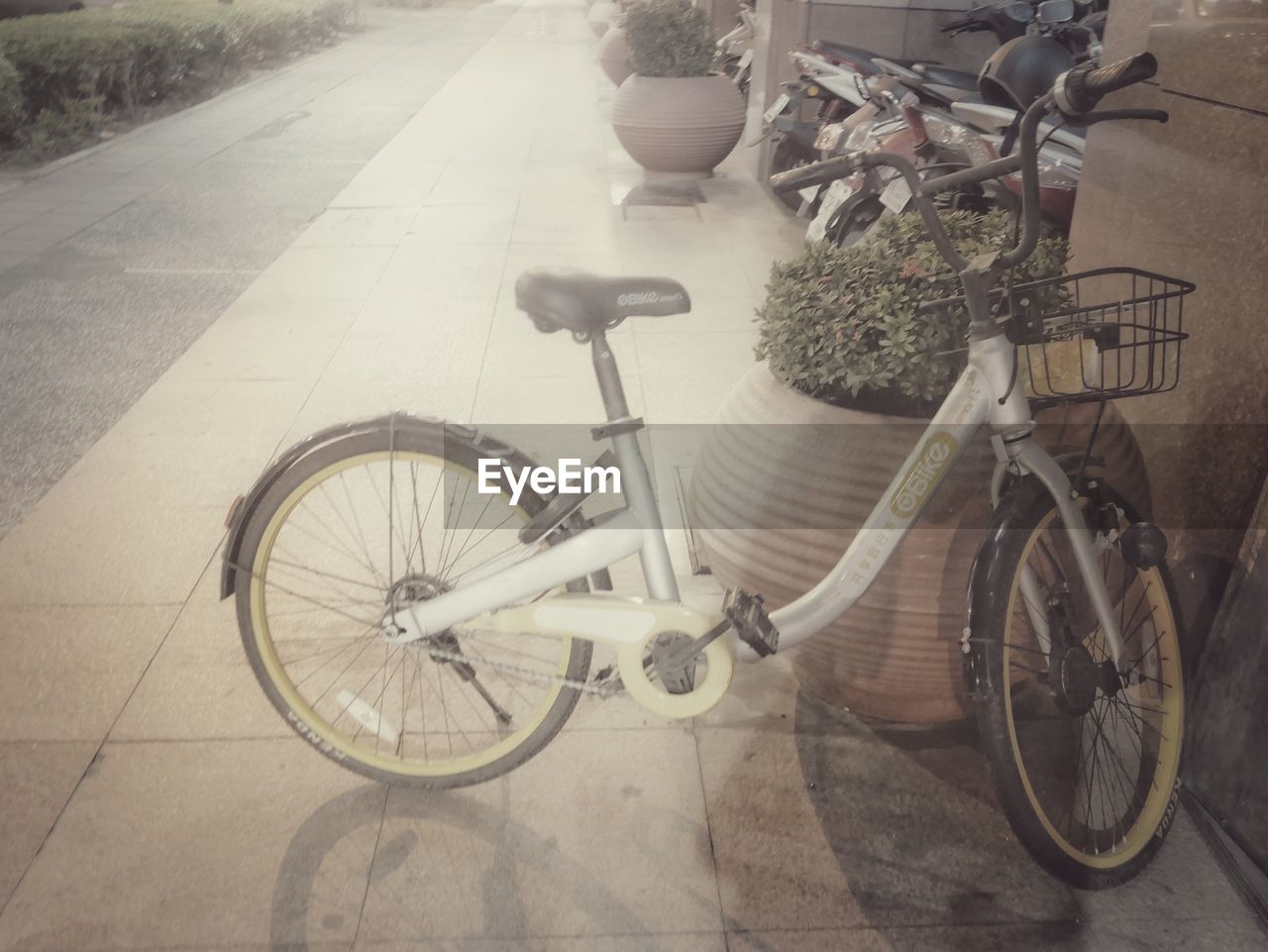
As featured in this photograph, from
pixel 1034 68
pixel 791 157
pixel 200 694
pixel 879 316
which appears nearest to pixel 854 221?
pixel 1034 68

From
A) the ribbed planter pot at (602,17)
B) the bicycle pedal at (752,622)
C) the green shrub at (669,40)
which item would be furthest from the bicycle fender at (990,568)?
the ribbed planter pot at (602,17)

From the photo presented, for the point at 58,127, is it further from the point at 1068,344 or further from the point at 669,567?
the point at 1068,344

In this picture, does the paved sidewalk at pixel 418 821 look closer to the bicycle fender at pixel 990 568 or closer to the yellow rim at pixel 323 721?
the yellow rim at pixel 323 721

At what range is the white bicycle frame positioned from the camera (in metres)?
2.44

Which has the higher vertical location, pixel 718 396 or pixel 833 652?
pixel 833 652

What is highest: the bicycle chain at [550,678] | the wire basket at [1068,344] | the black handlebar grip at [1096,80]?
the black handlebar grip at [1096,80]

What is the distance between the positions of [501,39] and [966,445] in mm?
24846

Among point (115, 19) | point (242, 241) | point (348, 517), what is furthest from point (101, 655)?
point (115, 19)

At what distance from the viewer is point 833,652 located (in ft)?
9.91

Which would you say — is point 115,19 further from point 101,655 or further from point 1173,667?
point 1173,667

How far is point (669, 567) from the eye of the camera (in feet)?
8.63

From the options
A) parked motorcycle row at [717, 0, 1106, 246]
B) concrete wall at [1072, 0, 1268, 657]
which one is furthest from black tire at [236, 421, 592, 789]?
parked motorcycle row at [717, 0, 1106, 246]

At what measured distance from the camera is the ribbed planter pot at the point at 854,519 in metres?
2.76

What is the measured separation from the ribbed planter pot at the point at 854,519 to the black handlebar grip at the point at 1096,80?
33.6 inches
